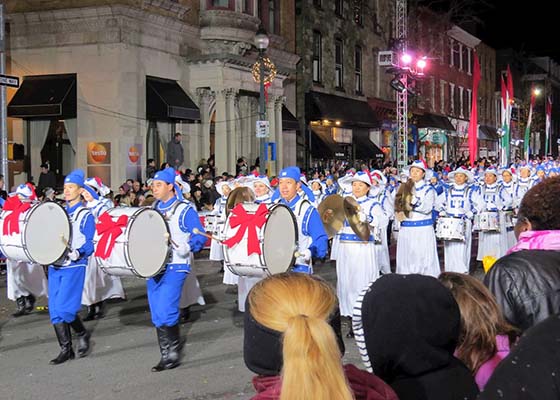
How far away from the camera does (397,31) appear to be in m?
27.5

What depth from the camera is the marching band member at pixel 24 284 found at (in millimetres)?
10180

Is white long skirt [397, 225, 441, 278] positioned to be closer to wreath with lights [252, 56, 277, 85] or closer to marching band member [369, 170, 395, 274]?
marching band member [369, 170, 395, 274]

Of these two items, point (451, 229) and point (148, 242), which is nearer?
point (148, 242)

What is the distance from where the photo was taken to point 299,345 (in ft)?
7.11

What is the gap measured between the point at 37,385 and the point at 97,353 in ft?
4.00

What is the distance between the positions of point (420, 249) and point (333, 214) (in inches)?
102

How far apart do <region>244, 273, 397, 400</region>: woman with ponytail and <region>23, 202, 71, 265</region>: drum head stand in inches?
210

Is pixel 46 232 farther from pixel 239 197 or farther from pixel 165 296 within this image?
pixel 239 197

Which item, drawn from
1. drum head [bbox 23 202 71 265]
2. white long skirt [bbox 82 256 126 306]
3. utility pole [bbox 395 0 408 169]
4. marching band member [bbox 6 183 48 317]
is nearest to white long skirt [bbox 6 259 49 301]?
marching band member [bbox 6 183 48 317]

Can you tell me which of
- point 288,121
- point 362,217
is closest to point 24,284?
point 362,217

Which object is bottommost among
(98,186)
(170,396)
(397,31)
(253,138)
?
(170,396)

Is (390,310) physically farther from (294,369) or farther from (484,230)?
(484,230)

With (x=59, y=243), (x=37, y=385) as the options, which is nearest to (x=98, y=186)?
(x=59, y=243)

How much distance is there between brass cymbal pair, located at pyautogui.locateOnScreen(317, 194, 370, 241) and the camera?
8883mm
